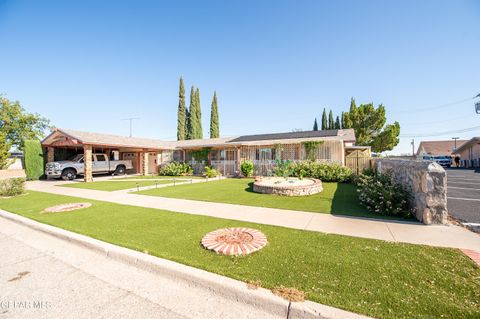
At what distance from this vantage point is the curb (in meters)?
2.05

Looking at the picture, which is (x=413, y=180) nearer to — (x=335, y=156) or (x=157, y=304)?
(x=157, y=304)

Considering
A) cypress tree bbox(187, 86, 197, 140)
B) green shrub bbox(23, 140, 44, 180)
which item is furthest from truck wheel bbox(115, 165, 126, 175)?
cypress tree bbox(187, 86, 197, 140)

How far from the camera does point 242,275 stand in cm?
268

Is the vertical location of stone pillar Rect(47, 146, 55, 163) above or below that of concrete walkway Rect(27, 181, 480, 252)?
Result: above

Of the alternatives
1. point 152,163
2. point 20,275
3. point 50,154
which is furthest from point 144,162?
point 20,275

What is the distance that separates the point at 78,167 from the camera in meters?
16.3

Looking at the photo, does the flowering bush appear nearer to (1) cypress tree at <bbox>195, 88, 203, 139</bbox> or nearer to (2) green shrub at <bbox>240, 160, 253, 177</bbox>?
(2) green shrub at <bbox>240, 160, 253, 177</bbox>

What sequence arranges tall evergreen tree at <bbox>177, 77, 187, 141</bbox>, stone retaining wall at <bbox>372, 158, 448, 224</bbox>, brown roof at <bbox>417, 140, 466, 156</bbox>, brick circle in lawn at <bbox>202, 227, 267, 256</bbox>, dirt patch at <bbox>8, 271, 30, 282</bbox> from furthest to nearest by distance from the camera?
brown roof at <bbox>417, 140, 466, 156</bbox>, tall evergreen tree at <bbox>177, 77, 187, 141</bbox>, stone retaining wall at <bbox>372, 158, 448, 224</bbox>, brick circle in lawn at <bbox>202, 227, 267, 256</bbox>, dirt patch at <bbox>8, 271, 30, 282</bbox>

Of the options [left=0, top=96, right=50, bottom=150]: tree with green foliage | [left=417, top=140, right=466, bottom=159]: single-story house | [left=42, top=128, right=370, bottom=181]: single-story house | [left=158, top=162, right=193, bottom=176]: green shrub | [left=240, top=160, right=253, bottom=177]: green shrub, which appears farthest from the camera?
[left=417, top=140, right=466, bottom=159]: single-story house

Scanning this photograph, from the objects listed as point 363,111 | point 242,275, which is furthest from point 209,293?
point 363,111

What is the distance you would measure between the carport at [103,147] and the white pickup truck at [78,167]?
1.20 meters

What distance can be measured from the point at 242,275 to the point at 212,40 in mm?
14025

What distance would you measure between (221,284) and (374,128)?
113ft

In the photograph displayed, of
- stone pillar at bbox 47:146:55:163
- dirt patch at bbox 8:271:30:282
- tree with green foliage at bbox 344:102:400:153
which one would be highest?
tree with green foliage at bbox 344:102:400:153
